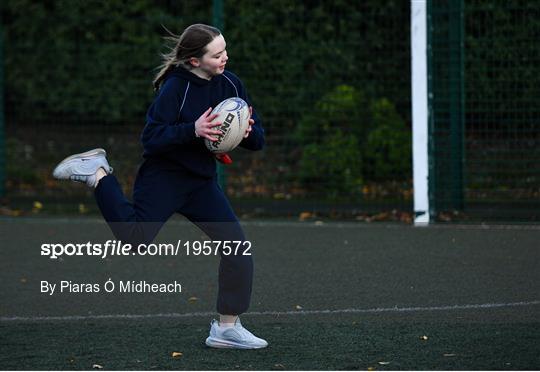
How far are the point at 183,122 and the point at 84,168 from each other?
59cm

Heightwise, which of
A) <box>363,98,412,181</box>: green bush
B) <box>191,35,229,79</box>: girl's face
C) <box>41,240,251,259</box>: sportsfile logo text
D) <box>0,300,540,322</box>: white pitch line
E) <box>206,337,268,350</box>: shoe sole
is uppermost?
<box>191,35,229,79</box>: girl's face

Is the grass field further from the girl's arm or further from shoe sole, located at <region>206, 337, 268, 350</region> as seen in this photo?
the girl's arm

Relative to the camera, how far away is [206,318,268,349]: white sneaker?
562cm

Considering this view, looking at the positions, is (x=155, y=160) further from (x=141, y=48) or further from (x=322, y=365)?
(x=141, y=48)

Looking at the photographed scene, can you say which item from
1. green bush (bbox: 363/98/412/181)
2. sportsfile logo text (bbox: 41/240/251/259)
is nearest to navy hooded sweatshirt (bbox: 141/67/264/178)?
sportsfile logo text (bbox: 41/240/251/259)

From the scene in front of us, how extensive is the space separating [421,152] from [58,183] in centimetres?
469

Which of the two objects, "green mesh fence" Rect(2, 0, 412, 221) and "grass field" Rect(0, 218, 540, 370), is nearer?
"grass field" Rect(0, 218, 540, 370)

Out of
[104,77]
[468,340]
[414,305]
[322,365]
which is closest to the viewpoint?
[322,365]

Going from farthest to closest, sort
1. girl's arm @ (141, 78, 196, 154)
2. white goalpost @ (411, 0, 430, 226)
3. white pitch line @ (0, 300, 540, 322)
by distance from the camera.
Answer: white goalpost @ (411, 0, 430, 226) < white pitch line @ (0, 300, 540, 322) < girl's arm @ (141, 78, 196, 154)

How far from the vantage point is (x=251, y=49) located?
1230 cm

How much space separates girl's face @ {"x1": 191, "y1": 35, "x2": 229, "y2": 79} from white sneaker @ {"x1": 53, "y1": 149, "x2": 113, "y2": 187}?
0.72m

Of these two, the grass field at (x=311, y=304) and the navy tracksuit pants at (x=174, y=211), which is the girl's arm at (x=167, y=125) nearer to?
the navy tracksuit pants at (x=174, y=211)

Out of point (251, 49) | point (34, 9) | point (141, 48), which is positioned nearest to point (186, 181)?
point (251, 49)

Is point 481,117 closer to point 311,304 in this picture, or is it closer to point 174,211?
point 311,304
